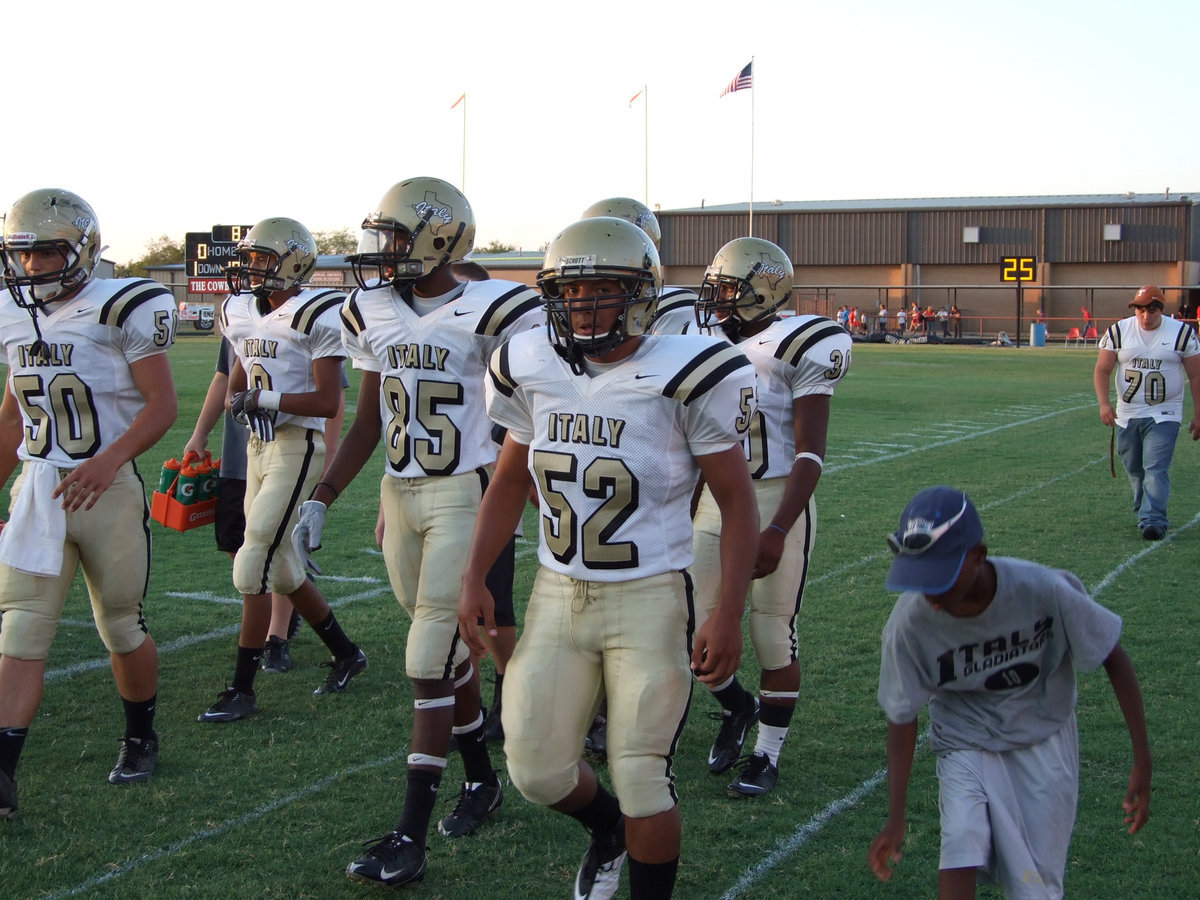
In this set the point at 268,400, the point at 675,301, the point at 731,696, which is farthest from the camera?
the point at 675,301

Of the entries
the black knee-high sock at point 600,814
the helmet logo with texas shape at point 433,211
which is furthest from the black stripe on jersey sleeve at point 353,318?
the black knee-high sock at point 600,814

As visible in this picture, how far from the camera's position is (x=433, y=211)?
406 cm

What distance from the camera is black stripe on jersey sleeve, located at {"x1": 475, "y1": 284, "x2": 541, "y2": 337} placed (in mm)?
3932

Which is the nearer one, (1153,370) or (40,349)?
(40,349)

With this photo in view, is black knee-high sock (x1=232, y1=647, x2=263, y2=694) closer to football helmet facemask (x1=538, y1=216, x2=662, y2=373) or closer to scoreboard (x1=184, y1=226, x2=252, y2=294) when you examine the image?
football helmet facemask (x1=538, y1=216, x2=662, y2=373)

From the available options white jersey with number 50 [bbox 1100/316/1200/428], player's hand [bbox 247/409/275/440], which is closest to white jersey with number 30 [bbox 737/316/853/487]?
player's hand [bbox 247/409/275/440]

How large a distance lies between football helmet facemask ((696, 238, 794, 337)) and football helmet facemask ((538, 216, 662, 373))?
1268 mm

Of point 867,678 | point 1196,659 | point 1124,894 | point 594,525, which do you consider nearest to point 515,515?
point 594,525

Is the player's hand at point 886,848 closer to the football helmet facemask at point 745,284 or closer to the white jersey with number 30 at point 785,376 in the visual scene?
the white jersey with number 30 at point 785,376

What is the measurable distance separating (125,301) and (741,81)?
32979mm

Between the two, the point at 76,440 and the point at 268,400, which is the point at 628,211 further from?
the point at 76,440

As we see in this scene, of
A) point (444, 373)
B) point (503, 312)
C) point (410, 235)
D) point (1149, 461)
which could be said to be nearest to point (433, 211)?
point (410, 235)

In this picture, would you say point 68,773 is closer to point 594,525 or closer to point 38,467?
point 38,467

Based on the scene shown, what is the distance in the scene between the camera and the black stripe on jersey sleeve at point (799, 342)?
166 inches
